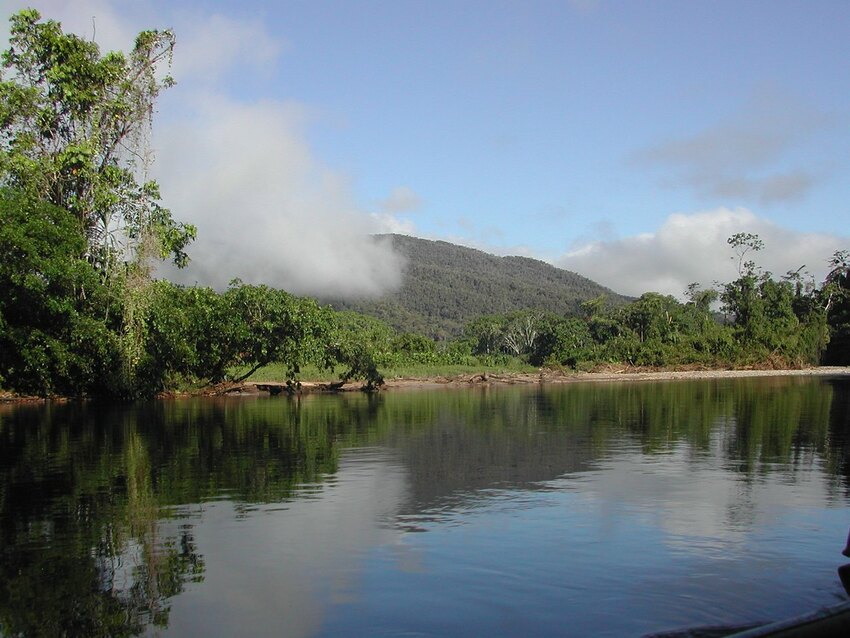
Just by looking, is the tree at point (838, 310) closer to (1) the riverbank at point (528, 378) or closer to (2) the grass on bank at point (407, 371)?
(1) the riverbank at point (528, 378)

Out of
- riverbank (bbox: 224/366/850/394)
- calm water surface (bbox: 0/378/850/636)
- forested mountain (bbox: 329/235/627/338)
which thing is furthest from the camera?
forested mountain (bbox: 329/235/627/338)

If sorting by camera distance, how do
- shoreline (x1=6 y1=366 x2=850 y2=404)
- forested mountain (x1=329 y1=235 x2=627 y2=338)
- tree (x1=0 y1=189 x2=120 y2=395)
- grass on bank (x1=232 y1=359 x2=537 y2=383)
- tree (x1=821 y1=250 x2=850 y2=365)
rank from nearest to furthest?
tree (x1=0 y1=189 x2=120 y2=395), shoreline (x1=6 y1=366 x2=850 y2=404), grass on bank (x1=232 y1=359 x2=537 y2=383), tree (x1=821 y1=250 x2=850 y2=365), forested mountain (x1=329 y1=235 x2=627 y2=338)

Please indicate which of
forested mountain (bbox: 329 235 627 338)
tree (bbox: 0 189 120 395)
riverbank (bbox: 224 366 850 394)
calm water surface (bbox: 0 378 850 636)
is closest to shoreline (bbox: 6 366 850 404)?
riverbank (bbox: 224 366 850 394)

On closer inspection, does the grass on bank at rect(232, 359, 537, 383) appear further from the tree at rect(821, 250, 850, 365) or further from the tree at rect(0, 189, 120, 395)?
the tree at rect(821, 250, 850, 365)

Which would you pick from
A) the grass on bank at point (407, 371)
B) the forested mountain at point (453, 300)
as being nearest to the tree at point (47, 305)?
the grass on bank at point (407, 371)

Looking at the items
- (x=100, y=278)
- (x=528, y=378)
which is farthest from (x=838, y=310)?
(x=100, y=278)

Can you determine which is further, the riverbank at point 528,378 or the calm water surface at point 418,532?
the riverbank at point 528,378

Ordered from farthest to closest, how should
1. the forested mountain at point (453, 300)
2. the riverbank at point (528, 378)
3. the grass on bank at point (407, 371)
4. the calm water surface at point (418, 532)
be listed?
the forested mountain at point (453, 300), the grass on bank at point (407, 371), the riverbank at point (528, 378), the calm water surface at point (418, 532)

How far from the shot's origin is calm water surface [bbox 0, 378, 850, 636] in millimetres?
6758

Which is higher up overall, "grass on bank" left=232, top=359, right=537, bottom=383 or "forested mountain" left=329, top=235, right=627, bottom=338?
"forested mountain" left=329, top=235, right=627, bottom=338

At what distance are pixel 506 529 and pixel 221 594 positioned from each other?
3677 mm

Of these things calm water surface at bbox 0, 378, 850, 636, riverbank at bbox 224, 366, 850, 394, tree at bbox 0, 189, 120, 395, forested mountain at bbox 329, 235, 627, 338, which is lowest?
calm water surface at bbox 0, 378, 850, 636

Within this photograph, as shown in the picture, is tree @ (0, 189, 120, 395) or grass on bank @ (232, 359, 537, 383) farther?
grass on bank @ (232, 359, 537, 383)

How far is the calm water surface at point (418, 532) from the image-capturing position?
22.2 ft
